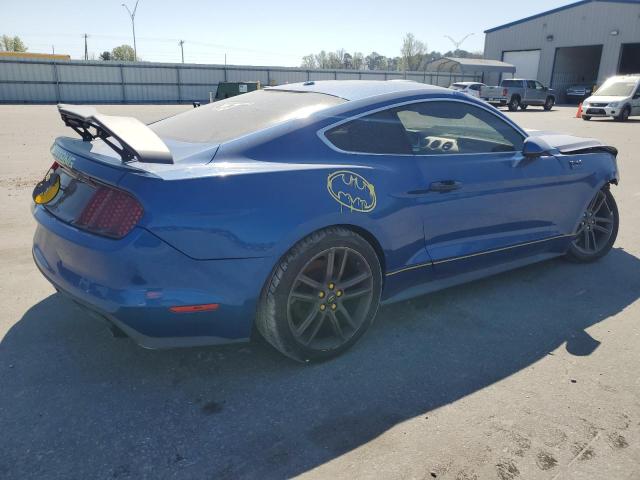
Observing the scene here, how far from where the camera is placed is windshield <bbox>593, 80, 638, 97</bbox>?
21.9 metres

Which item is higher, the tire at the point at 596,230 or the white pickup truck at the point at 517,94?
the white pickup truck at the point at 517,94

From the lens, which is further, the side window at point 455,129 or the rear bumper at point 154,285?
the side window at point 455,129

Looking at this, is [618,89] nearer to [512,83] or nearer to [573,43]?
A: [512,83]

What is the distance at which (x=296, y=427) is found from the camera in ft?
7.88

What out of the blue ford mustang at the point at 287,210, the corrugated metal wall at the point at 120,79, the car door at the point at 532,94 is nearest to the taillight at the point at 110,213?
the blue ford mustang at the point at 287,210

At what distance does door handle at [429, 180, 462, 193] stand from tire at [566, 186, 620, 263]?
6.02ft

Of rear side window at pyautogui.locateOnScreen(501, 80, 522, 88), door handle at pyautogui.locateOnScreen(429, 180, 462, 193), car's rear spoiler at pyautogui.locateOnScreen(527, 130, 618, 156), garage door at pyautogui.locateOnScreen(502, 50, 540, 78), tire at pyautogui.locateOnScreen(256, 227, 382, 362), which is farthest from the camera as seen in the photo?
garage door at pyautogui.locateOnScreen(502, 50, 540, 78)

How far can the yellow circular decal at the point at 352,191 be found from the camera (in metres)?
2.72

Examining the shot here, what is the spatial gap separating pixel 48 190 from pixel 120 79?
34.2 m

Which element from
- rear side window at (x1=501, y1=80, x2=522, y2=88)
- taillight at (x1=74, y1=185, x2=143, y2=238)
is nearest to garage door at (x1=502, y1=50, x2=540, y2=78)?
rear side window at (x1=501, y1=80, x2=522, y2=88)

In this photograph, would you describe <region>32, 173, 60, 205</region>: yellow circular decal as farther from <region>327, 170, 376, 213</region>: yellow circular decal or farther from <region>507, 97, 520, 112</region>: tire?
<region>507, 97, 520, 112</region>: tire

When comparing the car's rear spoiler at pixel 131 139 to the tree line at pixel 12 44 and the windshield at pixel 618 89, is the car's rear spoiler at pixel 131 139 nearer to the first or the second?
the windshield at pixel 618 89

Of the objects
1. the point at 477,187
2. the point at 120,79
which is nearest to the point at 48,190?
the point at 477,187

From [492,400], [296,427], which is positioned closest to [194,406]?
[296,427]
